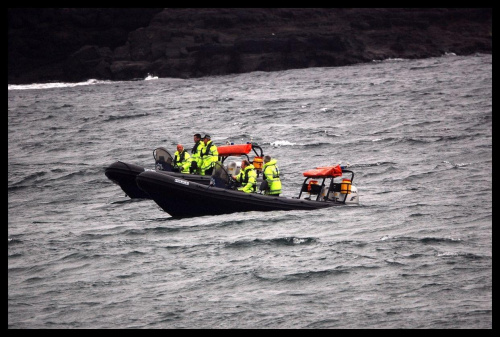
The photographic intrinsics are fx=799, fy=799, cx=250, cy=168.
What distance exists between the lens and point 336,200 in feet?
61.0

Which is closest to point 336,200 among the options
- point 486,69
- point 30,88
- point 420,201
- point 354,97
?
point 420,201

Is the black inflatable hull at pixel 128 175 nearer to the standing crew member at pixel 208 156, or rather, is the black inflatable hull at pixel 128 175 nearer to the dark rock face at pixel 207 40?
the standing crew member at pixel 208 156

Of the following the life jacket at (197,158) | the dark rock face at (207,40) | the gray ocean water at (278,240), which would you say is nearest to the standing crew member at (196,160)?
the life jacket at (197,158)

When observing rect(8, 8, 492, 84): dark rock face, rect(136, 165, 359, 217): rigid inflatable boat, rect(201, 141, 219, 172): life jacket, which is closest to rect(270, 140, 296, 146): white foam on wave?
rect(201, 141, 219, 172): life jacket

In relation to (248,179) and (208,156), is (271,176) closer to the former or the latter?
(248,179)

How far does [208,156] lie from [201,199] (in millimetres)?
2301

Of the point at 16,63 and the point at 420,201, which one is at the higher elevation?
the point at 16,63

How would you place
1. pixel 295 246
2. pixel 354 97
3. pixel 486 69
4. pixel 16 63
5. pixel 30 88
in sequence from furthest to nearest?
pixel 16 63 < pixel 30 88 < pixel 486 69 < pixel 354 97 < pixel 295 246

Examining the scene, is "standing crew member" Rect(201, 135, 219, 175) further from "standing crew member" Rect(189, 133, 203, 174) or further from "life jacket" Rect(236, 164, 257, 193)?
"life jacket" Rect(236, 164, 257, 193)

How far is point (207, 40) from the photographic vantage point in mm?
73812

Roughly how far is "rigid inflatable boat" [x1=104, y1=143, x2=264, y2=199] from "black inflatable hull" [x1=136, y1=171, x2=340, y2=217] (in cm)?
165

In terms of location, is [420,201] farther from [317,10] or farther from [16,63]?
[317,10]

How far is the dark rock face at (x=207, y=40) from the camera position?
2790 inches
